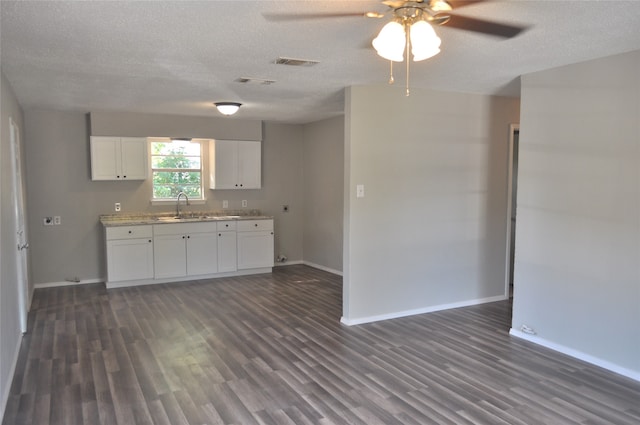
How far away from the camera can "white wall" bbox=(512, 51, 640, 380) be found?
331 centimetres

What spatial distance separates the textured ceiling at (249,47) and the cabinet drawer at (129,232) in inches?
71.0

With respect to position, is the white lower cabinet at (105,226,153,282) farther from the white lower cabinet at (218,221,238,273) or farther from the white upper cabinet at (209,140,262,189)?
the white upper cabinet at (209,140,262,189)

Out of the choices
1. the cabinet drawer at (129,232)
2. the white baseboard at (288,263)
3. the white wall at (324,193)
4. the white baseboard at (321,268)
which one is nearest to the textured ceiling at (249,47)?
the cabinet drawer at (129,232)

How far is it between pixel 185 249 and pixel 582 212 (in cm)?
482

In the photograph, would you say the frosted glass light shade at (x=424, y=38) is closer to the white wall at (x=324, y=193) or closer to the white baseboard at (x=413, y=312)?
the white baseboard at (x=413, y=312)

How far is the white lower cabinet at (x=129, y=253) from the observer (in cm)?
590

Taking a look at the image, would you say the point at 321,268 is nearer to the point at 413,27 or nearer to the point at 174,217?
the point at 174,217

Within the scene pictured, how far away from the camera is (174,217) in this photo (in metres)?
6.66

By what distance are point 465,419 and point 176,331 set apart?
8.97 ft

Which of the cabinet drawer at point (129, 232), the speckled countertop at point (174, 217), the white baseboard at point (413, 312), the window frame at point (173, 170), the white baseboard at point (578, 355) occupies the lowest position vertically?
the white baseboard at point (578, 355)

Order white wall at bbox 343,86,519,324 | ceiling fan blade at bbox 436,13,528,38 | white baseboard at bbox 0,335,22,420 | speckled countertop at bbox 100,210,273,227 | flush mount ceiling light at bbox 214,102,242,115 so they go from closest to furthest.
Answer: ceiling fan blade at bbox 436,13,528,38, white baseboard at bbox 0,335,22,420, white wall at bbox 343,86,519,324, flush mount ceiling light at bbox 214,102,242,115, speckled countertop at bbox 100,210,273,227

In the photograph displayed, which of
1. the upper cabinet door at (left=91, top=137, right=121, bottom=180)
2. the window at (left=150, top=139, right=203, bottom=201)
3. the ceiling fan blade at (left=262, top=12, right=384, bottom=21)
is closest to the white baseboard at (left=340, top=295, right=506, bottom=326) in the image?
the ceiling fan blade at (left=262, top=12, right=384, bottom=21)

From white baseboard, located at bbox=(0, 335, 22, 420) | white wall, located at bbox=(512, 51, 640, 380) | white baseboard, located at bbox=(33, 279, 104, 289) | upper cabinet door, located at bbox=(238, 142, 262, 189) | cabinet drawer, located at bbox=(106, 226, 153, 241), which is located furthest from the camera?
upper cabinet door, located at bbox=(238, 142, 262, 189)

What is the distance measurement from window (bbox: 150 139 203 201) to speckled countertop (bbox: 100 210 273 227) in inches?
10.9
